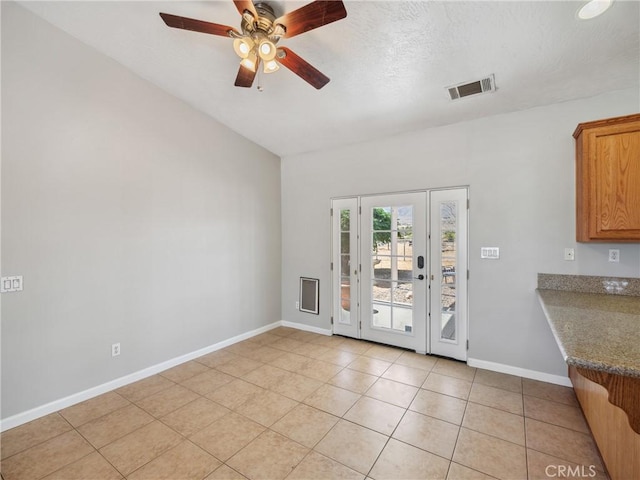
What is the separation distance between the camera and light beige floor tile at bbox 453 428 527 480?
181cm

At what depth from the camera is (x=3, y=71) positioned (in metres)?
2.28

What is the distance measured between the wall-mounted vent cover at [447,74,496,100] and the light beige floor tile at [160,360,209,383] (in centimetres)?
399

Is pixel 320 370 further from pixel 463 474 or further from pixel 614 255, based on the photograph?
pixel 614 255

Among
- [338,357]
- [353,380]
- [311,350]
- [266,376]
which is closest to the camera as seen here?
[353,380]

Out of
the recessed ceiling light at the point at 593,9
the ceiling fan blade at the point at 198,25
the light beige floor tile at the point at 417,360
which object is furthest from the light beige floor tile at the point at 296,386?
the recessed ceiling light at the point at 593,9

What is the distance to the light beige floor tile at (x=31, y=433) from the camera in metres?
2.09

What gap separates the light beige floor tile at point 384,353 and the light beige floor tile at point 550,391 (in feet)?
4.29

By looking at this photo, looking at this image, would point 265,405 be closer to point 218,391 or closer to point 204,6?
point 218,391

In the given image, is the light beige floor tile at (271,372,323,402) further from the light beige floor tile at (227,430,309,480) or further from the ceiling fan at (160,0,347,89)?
the ceiling fan at (160,0,347,89)

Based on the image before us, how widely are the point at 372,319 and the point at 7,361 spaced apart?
3669mm

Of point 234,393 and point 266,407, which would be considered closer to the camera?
point 266,407

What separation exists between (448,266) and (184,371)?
10.9 ft

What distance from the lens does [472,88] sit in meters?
2.74

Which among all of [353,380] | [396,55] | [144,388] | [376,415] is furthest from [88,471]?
[396,55]
